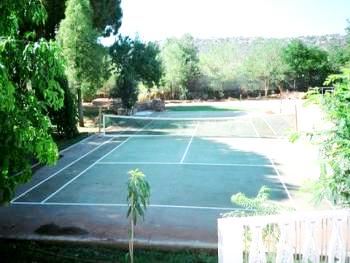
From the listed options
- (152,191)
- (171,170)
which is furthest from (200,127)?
(152,191)

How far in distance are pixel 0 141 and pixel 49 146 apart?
1.86 feet

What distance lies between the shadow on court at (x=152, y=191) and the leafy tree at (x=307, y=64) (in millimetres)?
35397

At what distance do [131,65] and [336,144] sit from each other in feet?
83.3

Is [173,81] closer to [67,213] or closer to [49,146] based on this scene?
[67,213]

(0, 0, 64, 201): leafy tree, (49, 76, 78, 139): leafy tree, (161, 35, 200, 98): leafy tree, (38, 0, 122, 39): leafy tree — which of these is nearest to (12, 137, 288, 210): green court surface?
(49, 76, 78, 139): leafy tree

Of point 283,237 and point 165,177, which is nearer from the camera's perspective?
point 283,237

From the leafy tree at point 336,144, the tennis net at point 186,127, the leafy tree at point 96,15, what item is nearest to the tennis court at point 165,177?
the tennis net at point 186,127

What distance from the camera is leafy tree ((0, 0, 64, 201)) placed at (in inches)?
184

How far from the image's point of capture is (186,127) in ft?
81.2

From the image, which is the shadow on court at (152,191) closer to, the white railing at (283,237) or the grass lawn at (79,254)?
the grass lawn at (79,254)

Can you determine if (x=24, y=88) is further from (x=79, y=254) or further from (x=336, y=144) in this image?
(x=336, y=144)

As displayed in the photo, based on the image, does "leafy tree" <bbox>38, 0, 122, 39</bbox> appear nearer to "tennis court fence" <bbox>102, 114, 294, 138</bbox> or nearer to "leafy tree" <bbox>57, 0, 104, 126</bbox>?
"leafy tree" <bbox>57, 0, 104, 126</bbox>

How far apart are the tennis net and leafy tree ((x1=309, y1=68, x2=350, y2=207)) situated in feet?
52.5

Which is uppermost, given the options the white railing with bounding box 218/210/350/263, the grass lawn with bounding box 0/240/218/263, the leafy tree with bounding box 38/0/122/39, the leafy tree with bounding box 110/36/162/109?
the leafy tree with bounding box 38/0/122/39
